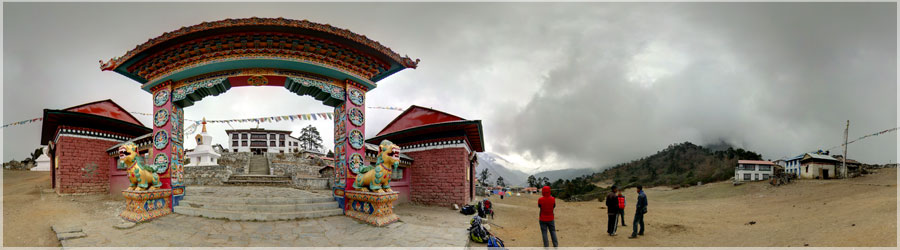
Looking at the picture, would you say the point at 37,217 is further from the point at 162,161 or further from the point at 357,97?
the point at 357,97

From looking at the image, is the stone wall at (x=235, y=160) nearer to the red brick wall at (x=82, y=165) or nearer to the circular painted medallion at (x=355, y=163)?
the red brick wall at (x=82, y=165)

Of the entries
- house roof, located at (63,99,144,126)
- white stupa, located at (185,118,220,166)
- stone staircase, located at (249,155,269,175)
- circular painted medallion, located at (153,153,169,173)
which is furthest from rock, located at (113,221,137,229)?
white stupa, located at (185,118,220,166)

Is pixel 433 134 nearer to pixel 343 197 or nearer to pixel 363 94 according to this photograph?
pixel 363 94

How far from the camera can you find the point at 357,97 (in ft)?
24.6

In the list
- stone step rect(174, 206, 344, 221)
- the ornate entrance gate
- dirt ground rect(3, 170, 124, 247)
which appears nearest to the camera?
dirt ground rect(3, 170, 124, 247)

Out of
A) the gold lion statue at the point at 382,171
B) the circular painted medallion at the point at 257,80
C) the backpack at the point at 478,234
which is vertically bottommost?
the backpack at the point at 478,234

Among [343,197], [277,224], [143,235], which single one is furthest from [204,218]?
[343,197]

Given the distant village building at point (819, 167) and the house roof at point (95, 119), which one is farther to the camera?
the distant village building at point (819, 167)

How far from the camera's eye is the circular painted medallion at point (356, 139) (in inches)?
283

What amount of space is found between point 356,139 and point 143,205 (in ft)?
13.0

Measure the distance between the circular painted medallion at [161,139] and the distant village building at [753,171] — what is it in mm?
36798

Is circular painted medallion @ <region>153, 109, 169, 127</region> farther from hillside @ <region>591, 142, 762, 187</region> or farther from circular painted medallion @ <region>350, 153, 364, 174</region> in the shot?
hillside @ <region>591, 142, 762, 187</region>

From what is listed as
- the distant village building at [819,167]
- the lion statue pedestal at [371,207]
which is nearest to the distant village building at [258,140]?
the lion statue pedestal at [371,207]

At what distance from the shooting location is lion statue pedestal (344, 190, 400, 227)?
6.23 meters
